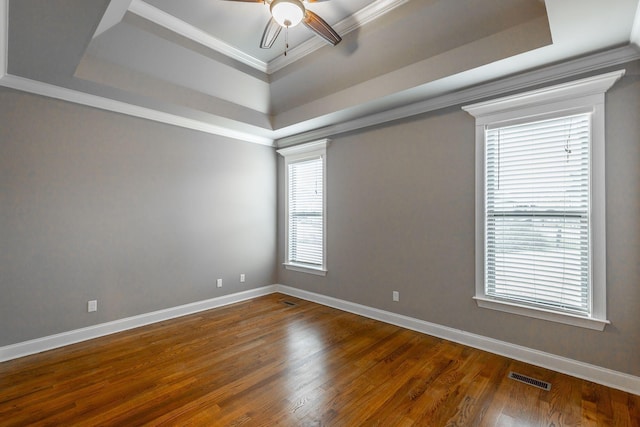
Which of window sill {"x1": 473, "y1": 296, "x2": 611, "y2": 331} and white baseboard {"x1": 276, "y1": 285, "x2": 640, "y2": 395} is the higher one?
window sill {"x1": 473, "y1": 296, "x2": 611, "y2": 331}

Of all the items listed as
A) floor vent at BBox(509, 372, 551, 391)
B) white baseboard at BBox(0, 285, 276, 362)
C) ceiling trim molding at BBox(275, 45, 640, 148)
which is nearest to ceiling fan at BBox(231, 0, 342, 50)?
ceiling trim molding at BBox(275, 45, 640, 148)

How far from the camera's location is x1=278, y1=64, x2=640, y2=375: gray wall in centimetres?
241

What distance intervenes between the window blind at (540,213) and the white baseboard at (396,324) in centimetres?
48

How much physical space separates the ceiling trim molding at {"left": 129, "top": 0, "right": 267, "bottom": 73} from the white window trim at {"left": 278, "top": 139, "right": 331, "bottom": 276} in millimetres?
1385

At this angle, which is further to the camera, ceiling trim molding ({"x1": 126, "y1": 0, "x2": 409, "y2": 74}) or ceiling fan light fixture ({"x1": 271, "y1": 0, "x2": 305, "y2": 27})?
ceiling trim molding ({"x1": 126, "y1": 0, "x2": 409, "y2": 74})

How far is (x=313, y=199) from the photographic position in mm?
4891

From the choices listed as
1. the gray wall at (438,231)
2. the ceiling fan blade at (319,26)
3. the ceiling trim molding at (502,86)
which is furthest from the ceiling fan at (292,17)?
the gray wall at (438,231)

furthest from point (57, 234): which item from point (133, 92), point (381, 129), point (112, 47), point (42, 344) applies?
point (381, 129)

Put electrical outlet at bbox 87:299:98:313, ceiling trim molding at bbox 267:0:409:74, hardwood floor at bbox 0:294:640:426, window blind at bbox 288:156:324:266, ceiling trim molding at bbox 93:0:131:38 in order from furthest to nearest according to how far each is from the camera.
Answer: window blind at bbox 288:156:324:266
electrical outlet at bbox 87:299:98:313
ceiling trim molding at bbox 267:0:409:74
ceiling trim molding at bbox 93:0:131:38
hardwood floor at bbox 0:294:640:426

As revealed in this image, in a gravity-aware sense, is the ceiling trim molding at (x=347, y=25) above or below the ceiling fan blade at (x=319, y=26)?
above

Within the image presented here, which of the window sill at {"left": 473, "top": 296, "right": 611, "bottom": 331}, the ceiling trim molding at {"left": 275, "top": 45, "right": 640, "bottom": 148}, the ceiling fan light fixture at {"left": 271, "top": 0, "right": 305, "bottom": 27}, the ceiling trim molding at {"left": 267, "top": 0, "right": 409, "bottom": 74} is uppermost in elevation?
the ceiling trim molding at {"left": 267, "top": 0, "right": 409, "bottom": 74}

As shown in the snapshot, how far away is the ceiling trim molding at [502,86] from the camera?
2.42 m

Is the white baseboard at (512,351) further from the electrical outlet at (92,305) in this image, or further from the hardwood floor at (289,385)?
the electrical outlet at (92,305)

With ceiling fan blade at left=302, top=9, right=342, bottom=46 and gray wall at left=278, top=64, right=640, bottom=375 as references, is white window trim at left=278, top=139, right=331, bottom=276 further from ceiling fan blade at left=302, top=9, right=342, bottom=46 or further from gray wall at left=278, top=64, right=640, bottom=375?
ceiling fan blade at left=302, top=9, right=342, bottom=46
